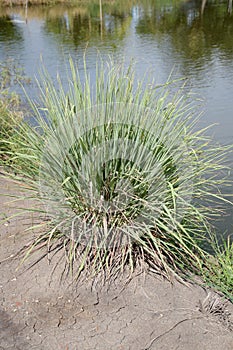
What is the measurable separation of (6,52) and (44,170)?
38.0ft

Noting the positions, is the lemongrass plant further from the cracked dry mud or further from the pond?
the pond

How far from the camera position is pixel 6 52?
1351cm

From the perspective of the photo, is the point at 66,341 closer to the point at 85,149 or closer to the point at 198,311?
the point at 198,311

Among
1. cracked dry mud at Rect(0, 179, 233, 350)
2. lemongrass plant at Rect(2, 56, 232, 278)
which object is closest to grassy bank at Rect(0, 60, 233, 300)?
lemongrass plant at Rect(2, 56, 232, 278)

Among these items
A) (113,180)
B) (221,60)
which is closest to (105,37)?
(221,60)

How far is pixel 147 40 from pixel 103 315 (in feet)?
44.0

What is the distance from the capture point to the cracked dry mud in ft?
7.14

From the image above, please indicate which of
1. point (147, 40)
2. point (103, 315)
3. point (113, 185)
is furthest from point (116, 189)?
point (147, 40)

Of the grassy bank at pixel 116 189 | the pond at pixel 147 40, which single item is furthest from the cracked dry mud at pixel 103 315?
the pond at pixel 147 40

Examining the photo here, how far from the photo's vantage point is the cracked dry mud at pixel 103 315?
85.7 inches

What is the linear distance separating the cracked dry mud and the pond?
6.51 ft

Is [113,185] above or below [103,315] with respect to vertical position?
above

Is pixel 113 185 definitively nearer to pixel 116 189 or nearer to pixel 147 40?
pixel 116 189

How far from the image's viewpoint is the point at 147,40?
14719mm
